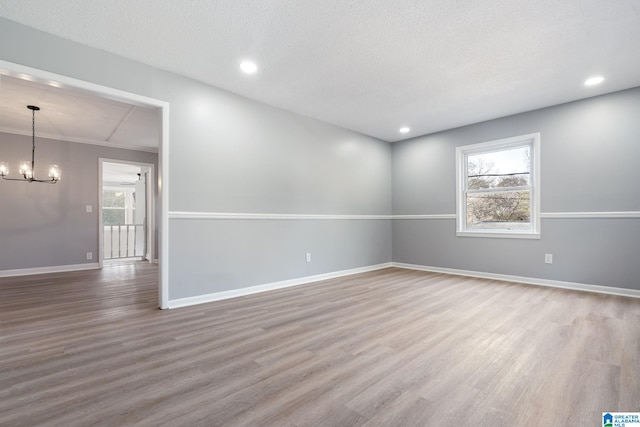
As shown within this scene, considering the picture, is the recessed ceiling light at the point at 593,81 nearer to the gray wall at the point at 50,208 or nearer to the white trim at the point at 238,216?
the white trim at the point at 238,216

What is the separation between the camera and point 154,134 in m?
5.21

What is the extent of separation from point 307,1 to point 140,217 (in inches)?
283

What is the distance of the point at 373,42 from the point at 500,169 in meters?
3.22

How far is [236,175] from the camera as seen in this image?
3.55 metres

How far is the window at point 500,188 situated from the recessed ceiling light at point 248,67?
11.7ft

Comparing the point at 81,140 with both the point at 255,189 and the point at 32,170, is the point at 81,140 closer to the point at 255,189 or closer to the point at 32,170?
the point at 32,170

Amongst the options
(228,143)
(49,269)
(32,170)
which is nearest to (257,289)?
(228,143)

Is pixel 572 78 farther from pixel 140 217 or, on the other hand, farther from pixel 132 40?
pixel 140 217

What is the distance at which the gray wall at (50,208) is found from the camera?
484 centimetres

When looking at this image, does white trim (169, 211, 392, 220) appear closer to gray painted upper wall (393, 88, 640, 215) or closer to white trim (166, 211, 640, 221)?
white trim (166, 211, 640, 221)

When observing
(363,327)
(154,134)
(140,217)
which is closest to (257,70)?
(363,327)

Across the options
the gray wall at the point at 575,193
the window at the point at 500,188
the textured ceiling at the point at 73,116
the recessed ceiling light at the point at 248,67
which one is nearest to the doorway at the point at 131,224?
the textured ceiling at the point at 73,116

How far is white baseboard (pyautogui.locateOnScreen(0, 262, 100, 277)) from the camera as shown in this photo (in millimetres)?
4784

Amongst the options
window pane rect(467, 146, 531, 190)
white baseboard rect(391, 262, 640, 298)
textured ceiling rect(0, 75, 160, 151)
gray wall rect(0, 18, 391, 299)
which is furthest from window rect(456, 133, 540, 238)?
textured ceiling rect(0, 75, 160, 151)
